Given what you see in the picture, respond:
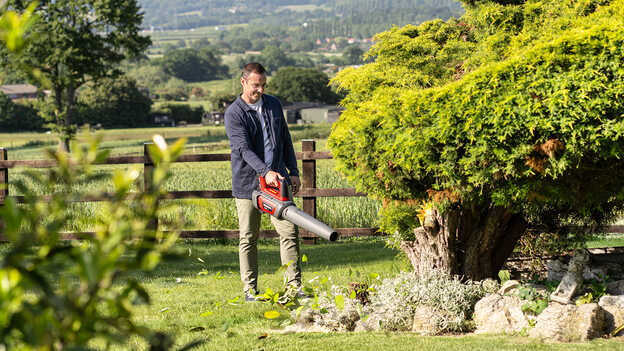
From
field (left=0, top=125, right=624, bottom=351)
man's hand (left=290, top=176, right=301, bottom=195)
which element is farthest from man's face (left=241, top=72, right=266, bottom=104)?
field (left=0, top=125, right=624, bottom=351)

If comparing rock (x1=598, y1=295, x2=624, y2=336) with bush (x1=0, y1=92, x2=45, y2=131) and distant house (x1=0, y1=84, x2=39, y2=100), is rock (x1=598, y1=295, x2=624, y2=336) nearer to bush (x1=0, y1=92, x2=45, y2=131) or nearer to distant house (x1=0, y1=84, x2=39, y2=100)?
bush (x1=0, y1=92, x2=45, y2=131)

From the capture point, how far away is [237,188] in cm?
589

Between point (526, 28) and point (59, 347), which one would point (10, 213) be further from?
point (526, 28)

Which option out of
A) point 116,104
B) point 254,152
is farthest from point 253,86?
point 116,104

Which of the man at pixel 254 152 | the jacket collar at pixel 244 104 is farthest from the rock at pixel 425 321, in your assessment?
the jacket collar at pixel 244 104

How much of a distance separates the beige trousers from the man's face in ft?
3.05

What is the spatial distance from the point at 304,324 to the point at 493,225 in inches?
69.7

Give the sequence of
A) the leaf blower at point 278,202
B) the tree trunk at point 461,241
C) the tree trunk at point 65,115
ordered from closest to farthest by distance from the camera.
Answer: the leaf blower at point 278,202 < the tree trunk at point 461,241 < the tree trunk at point 65,115

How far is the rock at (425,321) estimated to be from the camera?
16.1ft

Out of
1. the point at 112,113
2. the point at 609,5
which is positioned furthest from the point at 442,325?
the point at 112,113

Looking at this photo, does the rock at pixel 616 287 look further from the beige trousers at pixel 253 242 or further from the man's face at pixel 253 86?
the man's face at pixel 253 86

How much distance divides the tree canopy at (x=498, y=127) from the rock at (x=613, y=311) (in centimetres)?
76

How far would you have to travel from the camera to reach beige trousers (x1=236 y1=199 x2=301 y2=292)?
232 inches

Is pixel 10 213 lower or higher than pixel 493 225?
higher
